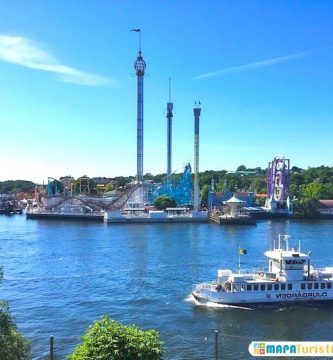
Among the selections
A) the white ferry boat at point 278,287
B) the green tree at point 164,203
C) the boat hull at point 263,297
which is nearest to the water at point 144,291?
the boat hull at point 263,297

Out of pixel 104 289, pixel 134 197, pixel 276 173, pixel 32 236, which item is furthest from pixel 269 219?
pixel 104 289

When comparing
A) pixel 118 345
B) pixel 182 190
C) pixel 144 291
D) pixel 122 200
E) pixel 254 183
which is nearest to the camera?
pixel 118 345

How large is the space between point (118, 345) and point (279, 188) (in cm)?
8443

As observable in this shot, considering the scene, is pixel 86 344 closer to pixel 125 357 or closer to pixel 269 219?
pixel 125 357

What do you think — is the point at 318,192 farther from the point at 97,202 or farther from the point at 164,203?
the point at 97,202

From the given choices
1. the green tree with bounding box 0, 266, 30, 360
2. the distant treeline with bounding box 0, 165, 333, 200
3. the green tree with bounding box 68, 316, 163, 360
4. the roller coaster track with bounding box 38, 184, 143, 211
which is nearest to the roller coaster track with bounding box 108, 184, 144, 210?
the roller coaster track with bounding box 38, 184, 143, 211

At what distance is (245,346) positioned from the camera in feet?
63.8

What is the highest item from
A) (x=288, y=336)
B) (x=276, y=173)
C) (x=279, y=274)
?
(x=276, y=173)

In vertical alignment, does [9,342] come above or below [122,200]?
below

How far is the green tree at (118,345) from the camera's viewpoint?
32.3 feet

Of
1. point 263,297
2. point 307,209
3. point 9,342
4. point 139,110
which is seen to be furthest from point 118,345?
point 139,110

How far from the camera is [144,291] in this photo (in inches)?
1111

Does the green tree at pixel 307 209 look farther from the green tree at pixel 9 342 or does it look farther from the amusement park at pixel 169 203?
the green tree at pixel 9 342

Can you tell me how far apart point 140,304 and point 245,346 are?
7.34m
